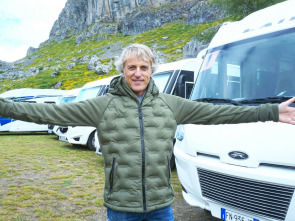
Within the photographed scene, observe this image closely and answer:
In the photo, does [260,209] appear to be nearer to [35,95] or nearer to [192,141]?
[192,141]

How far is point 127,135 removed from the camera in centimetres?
188

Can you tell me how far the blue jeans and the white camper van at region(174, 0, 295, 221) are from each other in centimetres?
108

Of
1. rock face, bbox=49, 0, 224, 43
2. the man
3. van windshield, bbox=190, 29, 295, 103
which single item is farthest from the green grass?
rock face, bbox=49, 0, 224, 43

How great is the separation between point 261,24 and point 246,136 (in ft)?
5.81

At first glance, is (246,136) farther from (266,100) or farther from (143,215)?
(143,215)

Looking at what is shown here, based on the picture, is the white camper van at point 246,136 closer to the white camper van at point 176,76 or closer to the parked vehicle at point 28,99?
the white camper van at point 176,76

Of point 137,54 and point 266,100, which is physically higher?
point 137,54

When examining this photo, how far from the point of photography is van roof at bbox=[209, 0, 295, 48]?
3.38m

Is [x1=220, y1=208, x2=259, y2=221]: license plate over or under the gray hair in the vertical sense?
under

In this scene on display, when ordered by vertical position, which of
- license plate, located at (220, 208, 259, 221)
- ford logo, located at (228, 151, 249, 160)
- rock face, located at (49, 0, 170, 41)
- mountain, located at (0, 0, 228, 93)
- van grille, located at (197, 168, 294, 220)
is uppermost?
rock face, located at (49, 0, 170, 41)

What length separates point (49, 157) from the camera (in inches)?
339

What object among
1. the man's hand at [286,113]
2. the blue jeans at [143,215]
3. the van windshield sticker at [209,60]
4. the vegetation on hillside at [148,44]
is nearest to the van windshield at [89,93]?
the van windshield sticker at [209,60]

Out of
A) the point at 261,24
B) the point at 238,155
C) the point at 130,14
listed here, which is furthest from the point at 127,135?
the point at 130,14

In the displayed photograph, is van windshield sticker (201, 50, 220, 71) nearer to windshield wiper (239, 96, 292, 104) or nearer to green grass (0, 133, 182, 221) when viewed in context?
windshield wiper (239, 96, 292, 104)
